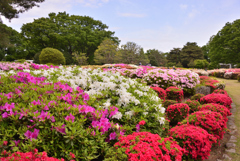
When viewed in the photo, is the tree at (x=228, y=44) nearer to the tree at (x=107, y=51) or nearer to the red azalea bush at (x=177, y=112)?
the tree at (x=107, y=51)

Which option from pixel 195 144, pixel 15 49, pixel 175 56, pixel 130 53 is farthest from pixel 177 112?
pixel 175 56

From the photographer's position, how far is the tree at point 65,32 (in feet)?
100

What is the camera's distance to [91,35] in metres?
33.1

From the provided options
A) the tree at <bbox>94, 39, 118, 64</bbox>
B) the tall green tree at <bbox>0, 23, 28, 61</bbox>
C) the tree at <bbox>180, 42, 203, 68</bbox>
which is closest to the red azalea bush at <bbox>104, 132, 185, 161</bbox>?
the tree at <bbox>94, 39, 118, 64</bbox>

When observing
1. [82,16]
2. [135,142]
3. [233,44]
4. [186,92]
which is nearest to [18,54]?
[82,16]

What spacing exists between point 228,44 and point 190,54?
16.2 meters

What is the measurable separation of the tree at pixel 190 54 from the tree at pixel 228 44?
1257 centimetres

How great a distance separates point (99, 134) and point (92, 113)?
30 cm

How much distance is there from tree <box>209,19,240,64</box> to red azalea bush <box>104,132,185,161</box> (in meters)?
35.4

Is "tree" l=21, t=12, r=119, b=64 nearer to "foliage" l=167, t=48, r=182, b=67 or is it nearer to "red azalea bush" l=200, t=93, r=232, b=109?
"foliage" l=167, t=48, r=182, b=67

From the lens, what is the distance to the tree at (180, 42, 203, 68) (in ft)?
150

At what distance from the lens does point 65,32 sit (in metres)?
31.8

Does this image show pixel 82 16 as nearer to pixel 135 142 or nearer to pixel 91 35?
pixel 91 35

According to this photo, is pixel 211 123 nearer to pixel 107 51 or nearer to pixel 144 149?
pixel 144 149
